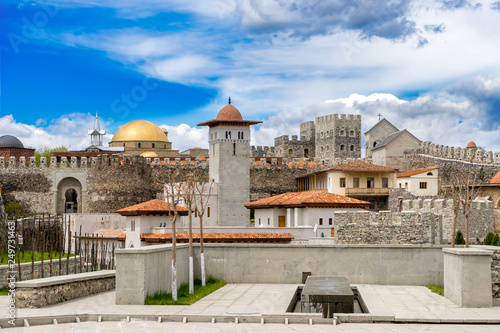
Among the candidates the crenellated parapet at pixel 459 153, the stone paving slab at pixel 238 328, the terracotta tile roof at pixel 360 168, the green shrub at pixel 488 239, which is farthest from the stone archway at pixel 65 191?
the stone paving slab at pixel 238 328

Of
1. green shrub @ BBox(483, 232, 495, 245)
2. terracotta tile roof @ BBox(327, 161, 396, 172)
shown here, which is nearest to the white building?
green shrub @ BBox(483, 232, 495, 245)

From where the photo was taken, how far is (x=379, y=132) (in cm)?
6925

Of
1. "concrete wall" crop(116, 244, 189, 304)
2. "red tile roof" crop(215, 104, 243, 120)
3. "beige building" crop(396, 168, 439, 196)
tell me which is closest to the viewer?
"concrete wall" crop(116, 244, 189, 304)

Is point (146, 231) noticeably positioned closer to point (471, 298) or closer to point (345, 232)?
point (345, 232)

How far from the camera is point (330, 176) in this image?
47.6 meters

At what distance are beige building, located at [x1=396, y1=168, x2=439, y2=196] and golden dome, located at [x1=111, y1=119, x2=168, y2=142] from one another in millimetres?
31451

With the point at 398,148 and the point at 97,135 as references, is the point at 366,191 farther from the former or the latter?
the point at 97,135

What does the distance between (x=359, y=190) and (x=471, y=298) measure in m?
33.8

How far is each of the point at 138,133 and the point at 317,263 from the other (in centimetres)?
5428

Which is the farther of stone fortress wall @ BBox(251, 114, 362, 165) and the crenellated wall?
stone fortress wall @ BBox(251, 114, 362, 165)

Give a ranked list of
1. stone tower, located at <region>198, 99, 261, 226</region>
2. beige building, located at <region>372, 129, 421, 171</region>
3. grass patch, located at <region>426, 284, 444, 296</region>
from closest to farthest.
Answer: grass patch, located at <region>426, 284, 444, 296</region> < stone tower, located at <region>198, 99, 261, 226</region> < beige building, located at <region>372, 129, 421, 171</region>

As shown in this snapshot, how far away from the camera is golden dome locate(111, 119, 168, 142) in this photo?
7069cm

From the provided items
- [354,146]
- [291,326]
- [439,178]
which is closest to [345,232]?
[291,326]

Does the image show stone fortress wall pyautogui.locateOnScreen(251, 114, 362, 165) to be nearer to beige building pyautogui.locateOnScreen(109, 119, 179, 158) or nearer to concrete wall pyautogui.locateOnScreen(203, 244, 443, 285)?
beige building pyautogui.locateOnScreen(109, 119, 179, 158)
